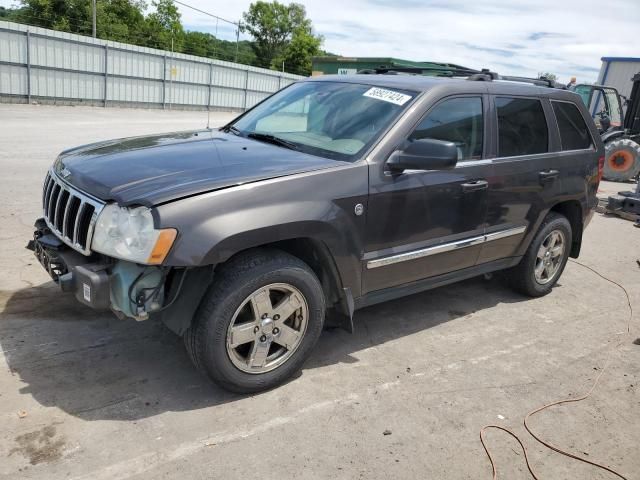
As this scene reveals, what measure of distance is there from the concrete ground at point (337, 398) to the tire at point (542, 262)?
0.24 meters

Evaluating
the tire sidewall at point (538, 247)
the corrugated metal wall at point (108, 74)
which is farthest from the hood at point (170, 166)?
the corrugated metal wall at point (108, 74)

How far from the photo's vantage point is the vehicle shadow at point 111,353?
315cm

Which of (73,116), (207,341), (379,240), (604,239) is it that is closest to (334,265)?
(379,240)

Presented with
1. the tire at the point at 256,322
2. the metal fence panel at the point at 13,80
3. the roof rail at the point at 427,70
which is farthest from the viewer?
the metal fence panel at the point at 13,80

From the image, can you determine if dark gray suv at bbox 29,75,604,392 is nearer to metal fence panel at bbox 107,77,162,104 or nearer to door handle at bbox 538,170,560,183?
door handle at bbox 538,170,560,183

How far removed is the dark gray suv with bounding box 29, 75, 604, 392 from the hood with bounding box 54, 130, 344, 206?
15 mm

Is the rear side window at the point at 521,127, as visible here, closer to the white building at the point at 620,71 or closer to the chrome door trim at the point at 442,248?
the chrome door trim at the point at 442,248

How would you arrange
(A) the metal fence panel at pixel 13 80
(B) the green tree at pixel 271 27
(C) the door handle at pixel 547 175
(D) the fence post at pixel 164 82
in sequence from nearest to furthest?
(C) the door handle at pixel 547 175 < (A) the metal fence panel at pixel 13 80 < (D) the fence post at pixel 164 82 < (B) the green tree at pixel 271 27

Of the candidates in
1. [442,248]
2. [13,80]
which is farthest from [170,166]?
[13,80]

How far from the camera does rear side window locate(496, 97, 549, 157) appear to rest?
441cm

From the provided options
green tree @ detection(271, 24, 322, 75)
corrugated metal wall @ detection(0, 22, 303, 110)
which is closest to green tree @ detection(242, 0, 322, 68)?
green tree @ detection(271, 24, 322, 75)

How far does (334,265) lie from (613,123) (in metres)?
14.9

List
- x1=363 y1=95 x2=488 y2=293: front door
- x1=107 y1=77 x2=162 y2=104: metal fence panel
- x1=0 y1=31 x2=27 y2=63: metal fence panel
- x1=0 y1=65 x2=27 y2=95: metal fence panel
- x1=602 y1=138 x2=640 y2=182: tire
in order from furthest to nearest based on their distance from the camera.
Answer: x1=107 y1=77 x2=162 y2=104: metal fence panel < x1=0 y1=65 x2=27 y2=95: metal fence panel < x1=0 y1=31 x2=27 y2=63: metal fence panel < x1=602 y1=138 x2=640 y2=182: tire < x1=363 y1=95 x2=488 y2=293: front door

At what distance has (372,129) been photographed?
12.2 feet
